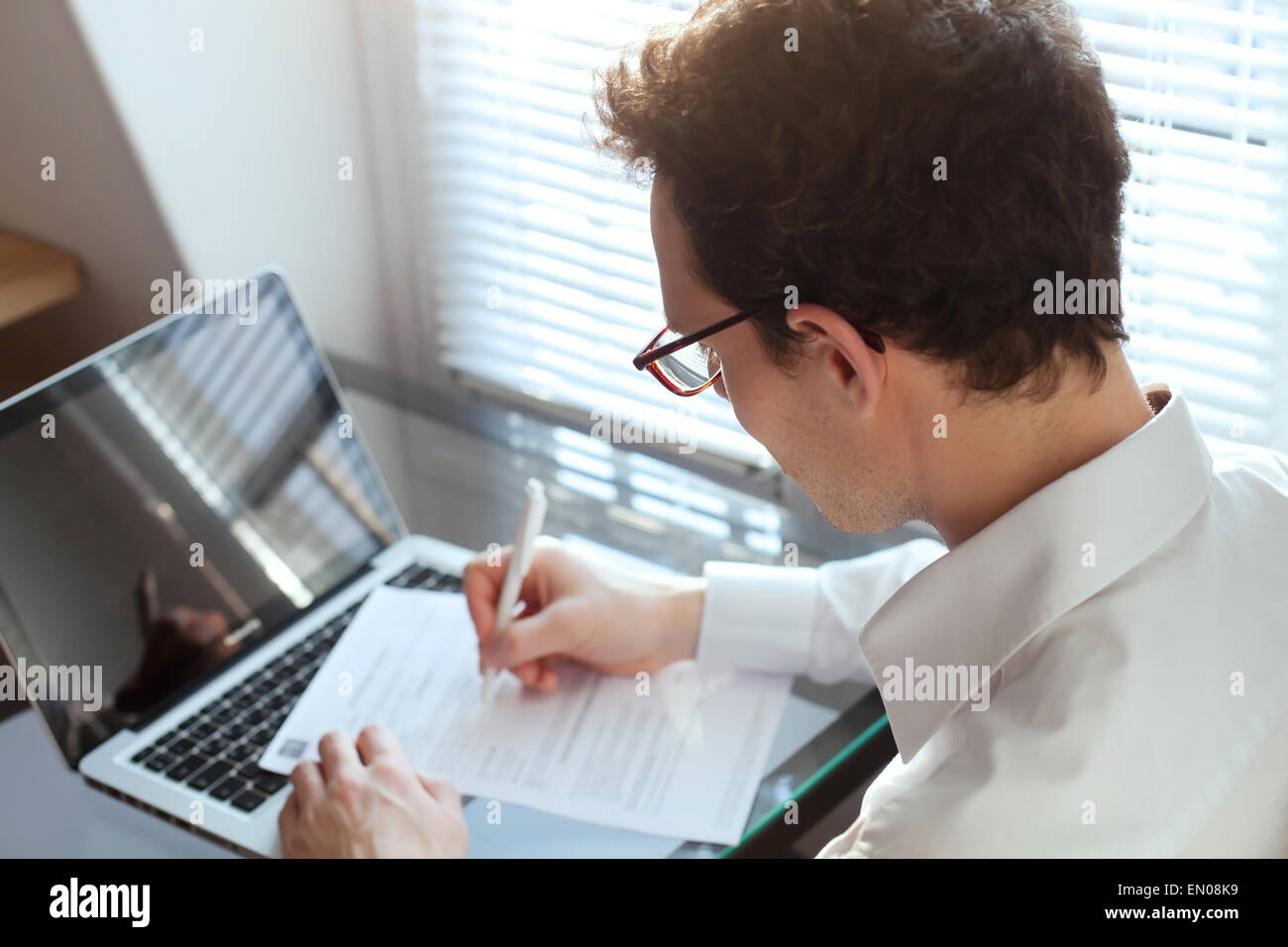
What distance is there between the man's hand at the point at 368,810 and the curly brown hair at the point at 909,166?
49 centimetres

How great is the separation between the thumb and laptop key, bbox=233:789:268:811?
23 cm

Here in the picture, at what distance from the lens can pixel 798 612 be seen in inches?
48.5

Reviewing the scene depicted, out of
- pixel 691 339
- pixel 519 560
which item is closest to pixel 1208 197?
pixel 691 339

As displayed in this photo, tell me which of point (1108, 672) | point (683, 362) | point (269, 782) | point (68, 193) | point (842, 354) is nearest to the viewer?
point (1108, 672)

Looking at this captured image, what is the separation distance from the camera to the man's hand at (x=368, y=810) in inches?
40.3

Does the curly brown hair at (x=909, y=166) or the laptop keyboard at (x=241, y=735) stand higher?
the curly brown hair at (x=909, y=166)

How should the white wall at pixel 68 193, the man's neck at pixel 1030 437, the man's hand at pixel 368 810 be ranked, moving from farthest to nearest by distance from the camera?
the white wall at pixel 68 193, the man's hand at pixel 368 810, the man's neck at pixel 1030 437

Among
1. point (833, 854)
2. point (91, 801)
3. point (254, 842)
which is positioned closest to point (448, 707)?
point (254, 842)

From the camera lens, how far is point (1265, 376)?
1.31 metres

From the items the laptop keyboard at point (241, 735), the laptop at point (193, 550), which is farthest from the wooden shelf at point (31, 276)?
the laptop keyboard at point (241, 735)

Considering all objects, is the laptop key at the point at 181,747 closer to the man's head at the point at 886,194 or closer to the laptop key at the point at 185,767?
the laptop key at the point at 185,767

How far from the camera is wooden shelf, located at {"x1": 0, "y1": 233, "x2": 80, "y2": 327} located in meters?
1.58

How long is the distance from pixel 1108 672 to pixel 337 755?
0.64 meters

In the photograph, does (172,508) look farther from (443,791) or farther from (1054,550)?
(1054,550)
